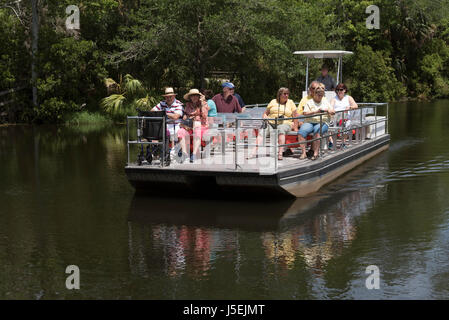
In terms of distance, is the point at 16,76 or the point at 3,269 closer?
the point at 3,269

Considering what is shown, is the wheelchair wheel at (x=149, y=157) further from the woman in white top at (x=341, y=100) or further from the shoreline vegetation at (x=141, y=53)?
the shoreline vegetation at (x=141, y=53)

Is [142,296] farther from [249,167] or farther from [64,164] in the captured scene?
[64,164]

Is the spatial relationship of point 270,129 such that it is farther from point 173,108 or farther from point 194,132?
point 173,108

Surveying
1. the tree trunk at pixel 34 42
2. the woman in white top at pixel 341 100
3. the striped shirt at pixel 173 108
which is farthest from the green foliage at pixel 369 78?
the striped shirt at pixel 173 108

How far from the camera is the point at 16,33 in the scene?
30.6 metres

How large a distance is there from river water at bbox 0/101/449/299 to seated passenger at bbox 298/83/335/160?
3.09 feet

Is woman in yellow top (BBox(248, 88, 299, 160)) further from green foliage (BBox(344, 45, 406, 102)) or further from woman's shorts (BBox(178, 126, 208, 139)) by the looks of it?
green foliage (BBox(344, 45, 406, 102))

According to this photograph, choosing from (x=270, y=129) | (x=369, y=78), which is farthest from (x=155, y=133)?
(x=369, y=78)

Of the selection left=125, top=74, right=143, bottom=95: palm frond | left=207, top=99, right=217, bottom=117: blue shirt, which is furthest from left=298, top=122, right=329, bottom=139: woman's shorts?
left=125, top=74, right=143, bottom=95: palm frond

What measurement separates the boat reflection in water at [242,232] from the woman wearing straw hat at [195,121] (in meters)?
1.11

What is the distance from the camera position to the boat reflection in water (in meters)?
8.75

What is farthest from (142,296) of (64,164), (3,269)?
(64,164)

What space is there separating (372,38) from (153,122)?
1834 inches

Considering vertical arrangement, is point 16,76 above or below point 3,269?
above
